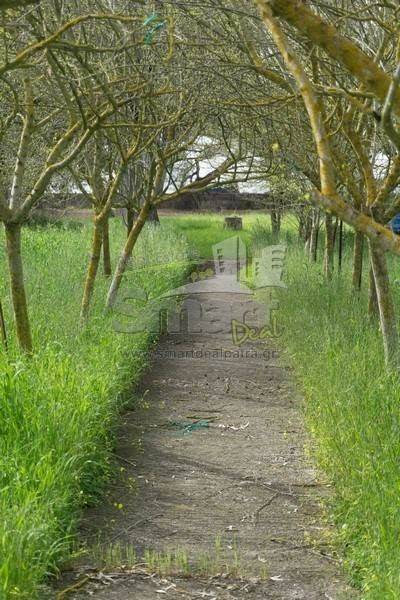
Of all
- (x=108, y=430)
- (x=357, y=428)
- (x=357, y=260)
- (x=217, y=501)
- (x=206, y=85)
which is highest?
(x=206, y=85)

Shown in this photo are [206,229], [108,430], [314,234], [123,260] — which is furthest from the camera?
[206,229]

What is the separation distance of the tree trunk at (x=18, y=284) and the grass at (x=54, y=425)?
20 centimetres

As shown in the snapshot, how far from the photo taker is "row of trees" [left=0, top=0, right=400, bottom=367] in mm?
2758

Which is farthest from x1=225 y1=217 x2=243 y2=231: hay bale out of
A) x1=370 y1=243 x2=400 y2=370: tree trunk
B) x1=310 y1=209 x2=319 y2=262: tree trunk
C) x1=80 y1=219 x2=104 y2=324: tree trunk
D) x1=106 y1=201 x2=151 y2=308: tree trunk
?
x1=370 y1=243 x2=400 y2=370: tree trunk

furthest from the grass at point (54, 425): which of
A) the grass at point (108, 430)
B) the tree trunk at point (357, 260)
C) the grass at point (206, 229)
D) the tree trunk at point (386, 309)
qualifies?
the grass at point (206, 229)

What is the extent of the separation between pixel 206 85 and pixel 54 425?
354 cm

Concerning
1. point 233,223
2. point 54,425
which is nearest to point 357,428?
point 54,425

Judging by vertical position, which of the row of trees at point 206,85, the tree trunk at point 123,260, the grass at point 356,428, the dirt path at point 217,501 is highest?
the row of trees at point 206,85

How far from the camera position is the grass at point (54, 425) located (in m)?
3.75

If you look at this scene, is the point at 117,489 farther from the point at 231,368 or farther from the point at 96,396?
the point at 231,368

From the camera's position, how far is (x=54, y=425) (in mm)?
4977

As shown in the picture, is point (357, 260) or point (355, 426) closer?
point (355, 426)

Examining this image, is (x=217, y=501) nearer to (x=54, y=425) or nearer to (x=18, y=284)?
(x=54, y=425)

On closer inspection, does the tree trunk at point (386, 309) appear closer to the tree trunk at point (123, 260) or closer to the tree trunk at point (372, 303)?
the tree trunk at point (372, 303)
